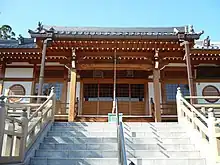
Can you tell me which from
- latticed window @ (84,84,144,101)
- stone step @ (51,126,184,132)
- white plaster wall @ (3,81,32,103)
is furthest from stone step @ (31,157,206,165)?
latticed window @ (84,84,144,101)

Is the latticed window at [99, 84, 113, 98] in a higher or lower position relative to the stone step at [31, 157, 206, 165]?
higher

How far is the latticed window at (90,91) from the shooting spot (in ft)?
38.4

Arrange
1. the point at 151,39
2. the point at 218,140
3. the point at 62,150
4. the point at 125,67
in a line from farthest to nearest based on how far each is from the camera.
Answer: the point at 125,67, the point at 151,39, the point at 62,150, the point at 218,140

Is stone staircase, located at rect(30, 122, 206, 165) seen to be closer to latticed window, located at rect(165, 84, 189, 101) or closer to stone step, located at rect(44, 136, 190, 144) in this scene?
stone step, located at rect(44, 136, 190, 144)

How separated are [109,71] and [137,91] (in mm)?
1664

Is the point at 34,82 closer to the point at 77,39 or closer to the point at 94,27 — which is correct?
the point at 77,39

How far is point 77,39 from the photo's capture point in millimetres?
8953

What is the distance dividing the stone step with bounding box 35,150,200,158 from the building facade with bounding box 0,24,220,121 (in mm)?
3528

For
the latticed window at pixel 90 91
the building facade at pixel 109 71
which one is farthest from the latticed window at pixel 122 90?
the latticed window at pixel 90 91

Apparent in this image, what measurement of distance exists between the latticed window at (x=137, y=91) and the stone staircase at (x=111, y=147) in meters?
4.59

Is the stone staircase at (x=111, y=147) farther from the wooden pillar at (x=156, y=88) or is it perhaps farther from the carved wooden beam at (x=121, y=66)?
the carved wooden beam at (x=121, y=66)

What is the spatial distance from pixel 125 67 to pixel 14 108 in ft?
15.2

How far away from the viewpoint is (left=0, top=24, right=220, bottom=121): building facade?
924cm

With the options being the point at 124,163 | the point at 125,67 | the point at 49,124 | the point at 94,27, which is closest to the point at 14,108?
the point at 49,124
